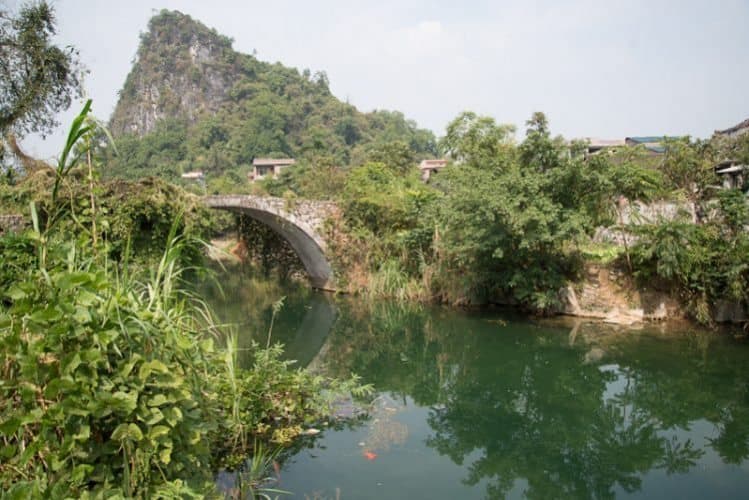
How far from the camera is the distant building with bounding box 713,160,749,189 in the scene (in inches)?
468

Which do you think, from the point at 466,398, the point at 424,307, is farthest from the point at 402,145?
the point at 466,398

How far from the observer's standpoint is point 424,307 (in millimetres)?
11172

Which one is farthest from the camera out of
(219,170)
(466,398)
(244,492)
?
(219,170)

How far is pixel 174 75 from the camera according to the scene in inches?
2510

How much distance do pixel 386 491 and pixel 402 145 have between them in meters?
25.6

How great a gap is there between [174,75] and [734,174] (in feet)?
202

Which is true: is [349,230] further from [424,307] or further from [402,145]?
[402,145]

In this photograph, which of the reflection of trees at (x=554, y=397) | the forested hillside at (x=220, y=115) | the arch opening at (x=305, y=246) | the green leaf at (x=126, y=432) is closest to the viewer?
the green leaf at (x=126, y=432)

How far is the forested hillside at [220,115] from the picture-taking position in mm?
46188

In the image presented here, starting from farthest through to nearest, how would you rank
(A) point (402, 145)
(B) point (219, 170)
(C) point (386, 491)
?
(B) point (219, 170) < (A) point (402, 145) < (C) point (386, 491)

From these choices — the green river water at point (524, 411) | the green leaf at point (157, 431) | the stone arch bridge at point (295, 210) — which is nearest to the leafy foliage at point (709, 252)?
the green river water at point (524, 411)

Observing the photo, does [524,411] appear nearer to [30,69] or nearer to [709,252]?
[709,252]

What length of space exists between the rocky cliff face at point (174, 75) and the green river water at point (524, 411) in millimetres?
55004

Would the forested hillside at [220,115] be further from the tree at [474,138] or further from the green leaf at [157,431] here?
the green leaf at [157,431]
